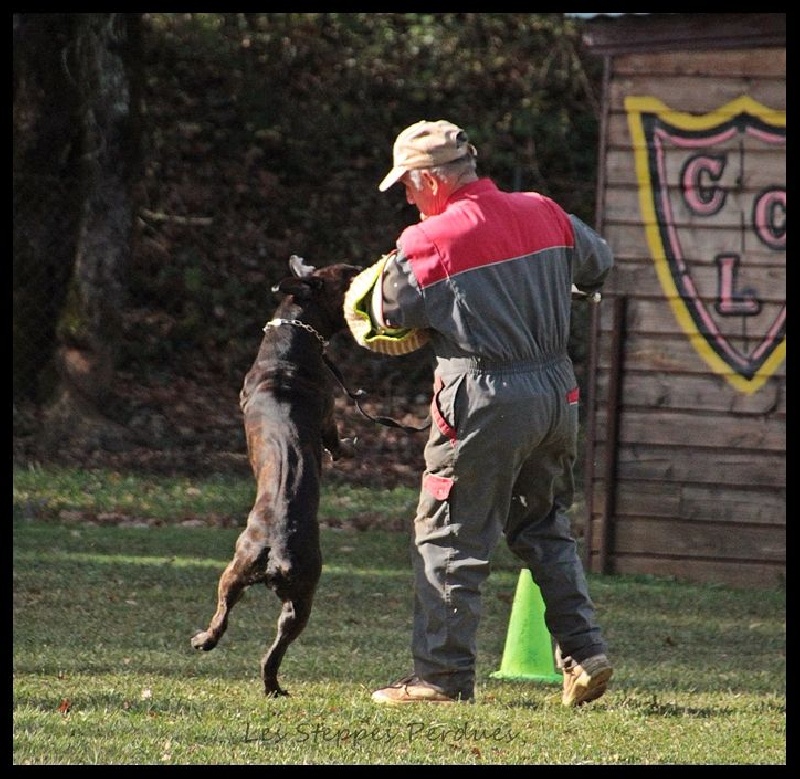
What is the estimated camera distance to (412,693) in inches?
209

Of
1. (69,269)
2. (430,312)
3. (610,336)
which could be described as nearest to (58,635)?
(430,312)

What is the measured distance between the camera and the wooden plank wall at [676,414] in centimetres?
953

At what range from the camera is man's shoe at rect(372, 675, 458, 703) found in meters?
5.27

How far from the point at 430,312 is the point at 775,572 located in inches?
203

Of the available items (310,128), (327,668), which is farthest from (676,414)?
(310,128)

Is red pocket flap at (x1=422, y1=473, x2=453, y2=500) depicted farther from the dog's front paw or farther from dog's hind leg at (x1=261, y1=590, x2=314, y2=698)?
the dog's front paw

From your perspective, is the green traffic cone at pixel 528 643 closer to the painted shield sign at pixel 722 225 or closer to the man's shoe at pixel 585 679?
the man's shoe at pixel 585 679

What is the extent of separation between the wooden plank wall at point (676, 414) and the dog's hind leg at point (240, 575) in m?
4.85

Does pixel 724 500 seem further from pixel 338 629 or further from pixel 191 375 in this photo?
pixel 191 375

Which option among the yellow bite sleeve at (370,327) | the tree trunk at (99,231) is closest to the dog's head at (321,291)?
the yellow bite sleeve at (370,327)

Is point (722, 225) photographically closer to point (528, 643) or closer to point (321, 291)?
point (528, 643)

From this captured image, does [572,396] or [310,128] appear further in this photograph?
[310,128]

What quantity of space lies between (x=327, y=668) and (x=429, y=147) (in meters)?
2.36

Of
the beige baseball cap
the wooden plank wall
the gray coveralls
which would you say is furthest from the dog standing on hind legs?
the wooden plank wall
